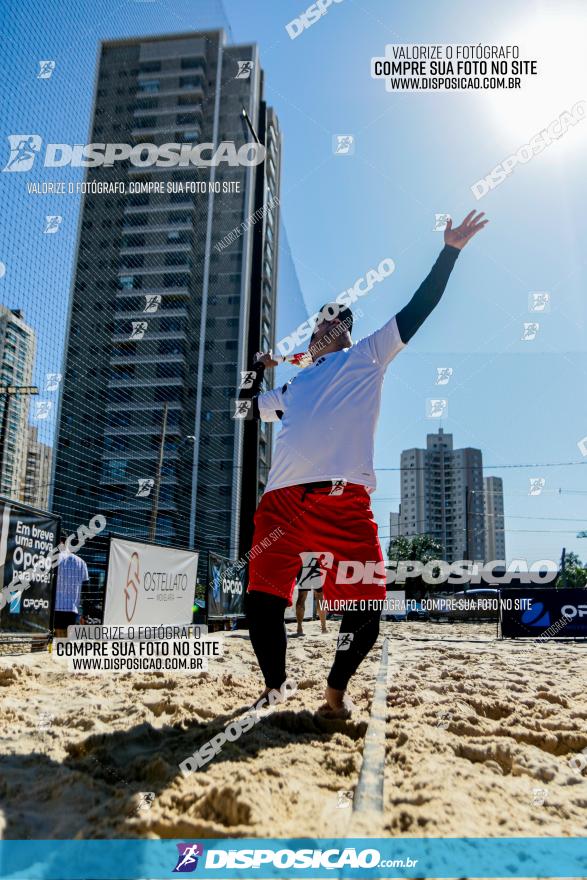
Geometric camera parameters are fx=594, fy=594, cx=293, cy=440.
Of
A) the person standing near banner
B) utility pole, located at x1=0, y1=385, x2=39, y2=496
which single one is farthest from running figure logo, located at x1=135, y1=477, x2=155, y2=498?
the person standing near banner

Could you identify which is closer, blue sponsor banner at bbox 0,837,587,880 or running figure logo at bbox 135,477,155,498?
blue sponsor banner at bbox 0,837,587,880

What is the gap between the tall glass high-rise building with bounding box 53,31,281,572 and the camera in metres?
26.4

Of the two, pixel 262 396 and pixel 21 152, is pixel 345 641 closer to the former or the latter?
pixel 262 396

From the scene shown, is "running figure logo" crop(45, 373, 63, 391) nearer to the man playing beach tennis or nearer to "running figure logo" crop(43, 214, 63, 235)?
"running figure logo" crop(43, 214, 63, 235)

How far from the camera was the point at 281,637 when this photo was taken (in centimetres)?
220

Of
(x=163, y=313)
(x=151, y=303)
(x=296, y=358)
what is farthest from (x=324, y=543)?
(x=163, y=313)

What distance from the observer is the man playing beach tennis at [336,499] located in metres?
2.13

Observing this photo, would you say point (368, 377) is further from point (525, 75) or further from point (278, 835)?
point (525, 75)

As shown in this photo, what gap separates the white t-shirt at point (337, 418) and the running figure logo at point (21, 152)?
7084 millimetres

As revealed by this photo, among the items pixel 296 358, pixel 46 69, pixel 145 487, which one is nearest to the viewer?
pixel 296 358

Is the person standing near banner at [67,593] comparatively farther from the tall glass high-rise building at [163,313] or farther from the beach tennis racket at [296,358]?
the tall glass high-rise building at [163,313]

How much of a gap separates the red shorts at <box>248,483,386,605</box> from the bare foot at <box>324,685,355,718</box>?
0.32 meters

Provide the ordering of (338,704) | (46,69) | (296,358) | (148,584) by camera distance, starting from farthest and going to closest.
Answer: (46,69) → (148,584) → (296,358) → (338,704)

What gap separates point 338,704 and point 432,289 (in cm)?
155
